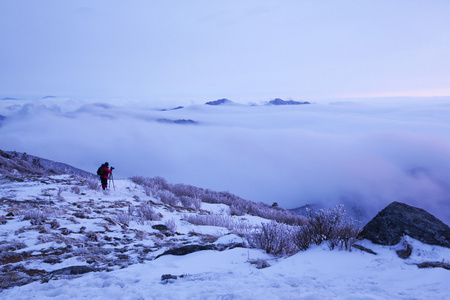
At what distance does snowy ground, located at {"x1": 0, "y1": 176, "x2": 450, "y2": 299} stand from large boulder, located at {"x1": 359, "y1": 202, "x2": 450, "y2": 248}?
14cm

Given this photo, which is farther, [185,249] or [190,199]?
[190,199]

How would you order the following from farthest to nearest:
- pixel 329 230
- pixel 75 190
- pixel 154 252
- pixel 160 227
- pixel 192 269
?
pixel 75 190
pixel 160 227
pixel 154 252
pixel 329 230
pixel 192 269

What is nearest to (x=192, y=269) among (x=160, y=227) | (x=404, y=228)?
(x=404, y=228)

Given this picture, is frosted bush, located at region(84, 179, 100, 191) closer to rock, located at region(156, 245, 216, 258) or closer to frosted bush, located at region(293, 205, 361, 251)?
rock, located at region(156, 245, 216, 258)

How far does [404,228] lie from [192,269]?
2986mm

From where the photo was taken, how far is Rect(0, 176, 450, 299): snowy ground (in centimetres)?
305

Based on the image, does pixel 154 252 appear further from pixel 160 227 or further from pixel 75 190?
pixel 75 190

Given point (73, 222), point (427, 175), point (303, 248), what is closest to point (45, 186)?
point (73, 222)

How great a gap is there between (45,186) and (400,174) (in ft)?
356

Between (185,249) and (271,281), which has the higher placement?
(271,281)

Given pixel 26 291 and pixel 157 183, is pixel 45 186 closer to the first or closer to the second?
pixel 157 183

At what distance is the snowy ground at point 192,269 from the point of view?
3.05 meters

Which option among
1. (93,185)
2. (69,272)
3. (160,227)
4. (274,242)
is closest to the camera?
(69,272)

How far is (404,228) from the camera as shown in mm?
4395
